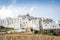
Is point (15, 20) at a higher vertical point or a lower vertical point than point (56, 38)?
higher

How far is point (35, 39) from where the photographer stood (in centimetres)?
964

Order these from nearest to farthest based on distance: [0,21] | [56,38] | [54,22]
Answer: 1. [56,38]
2. [54,22]
3. [0,21]

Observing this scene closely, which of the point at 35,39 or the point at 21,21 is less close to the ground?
the point at 21,21

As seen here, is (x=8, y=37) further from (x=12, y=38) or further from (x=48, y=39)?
(x=48, y=39)

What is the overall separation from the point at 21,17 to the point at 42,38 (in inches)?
492

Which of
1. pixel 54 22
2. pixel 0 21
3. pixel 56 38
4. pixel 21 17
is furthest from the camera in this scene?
pixel 21 17

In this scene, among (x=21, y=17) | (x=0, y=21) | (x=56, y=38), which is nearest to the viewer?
(x=56, y=38)

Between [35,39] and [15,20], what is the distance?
11003 millimetres

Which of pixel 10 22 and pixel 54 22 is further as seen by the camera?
pixel 10 22

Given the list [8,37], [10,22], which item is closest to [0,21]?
[10,22]

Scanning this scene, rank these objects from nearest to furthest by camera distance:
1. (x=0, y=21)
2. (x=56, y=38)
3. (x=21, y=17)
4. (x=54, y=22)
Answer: (x=56, y=38), (x=54, y=22), (x=0, y=21), (x=21, y=17)

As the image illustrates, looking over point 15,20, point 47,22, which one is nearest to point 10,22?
point 15,20

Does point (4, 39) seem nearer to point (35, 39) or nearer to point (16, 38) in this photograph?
point (16, 38)

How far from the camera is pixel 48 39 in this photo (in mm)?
9508
